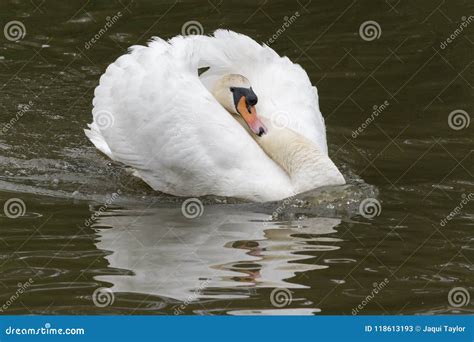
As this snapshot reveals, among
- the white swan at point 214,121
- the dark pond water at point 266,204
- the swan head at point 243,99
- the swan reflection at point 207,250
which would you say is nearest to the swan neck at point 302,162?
the white swan at point 214,121

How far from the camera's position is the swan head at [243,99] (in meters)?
12.5

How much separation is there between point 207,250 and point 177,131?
1881 mm

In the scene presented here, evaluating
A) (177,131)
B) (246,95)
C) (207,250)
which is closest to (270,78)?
(246,95)

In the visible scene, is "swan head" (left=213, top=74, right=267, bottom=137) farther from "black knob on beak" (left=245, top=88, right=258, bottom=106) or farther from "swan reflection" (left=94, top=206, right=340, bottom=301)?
"swan reflection" (left=94, top=206, right=340, bottom=301)

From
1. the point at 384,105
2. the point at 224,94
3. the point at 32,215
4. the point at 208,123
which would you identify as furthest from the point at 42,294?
the point at 384,105

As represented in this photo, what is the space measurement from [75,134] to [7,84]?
196 centimetres

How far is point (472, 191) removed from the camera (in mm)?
12383

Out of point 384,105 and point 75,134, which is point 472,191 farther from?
point 75,134

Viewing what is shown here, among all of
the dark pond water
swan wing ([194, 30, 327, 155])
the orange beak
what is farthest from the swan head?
the dark pond water

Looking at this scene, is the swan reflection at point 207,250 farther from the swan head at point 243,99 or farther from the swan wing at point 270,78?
the swan wing at point 270,78

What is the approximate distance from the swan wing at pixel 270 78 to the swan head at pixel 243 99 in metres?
0.24

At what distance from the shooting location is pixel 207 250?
10602 millimetres

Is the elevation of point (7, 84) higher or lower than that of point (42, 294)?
higher

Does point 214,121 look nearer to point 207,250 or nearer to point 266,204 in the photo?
point 266,204
